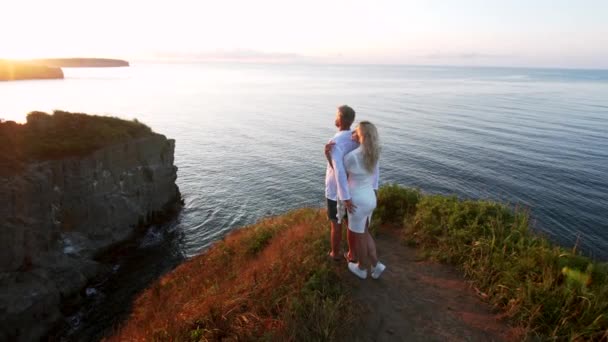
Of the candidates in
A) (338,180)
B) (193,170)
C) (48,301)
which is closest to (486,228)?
(338,180)

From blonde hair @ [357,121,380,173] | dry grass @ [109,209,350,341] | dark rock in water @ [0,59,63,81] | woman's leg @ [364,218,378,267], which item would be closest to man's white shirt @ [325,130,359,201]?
blonde hair @ [357,121,380,173]

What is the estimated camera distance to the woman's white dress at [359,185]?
600 centimetres

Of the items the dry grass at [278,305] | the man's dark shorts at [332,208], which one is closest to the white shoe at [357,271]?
the dry grass at [278,305]

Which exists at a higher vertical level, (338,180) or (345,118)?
(345,118)

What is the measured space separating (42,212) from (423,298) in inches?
708

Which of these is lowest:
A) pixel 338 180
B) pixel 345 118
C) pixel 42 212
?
pixel 42 212

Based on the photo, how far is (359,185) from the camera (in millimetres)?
6168

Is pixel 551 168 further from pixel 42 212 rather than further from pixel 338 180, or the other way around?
pixel 42 212

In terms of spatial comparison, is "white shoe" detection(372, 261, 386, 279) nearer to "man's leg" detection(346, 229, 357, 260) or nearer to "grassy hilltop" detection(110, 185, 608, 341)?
"man's leg" detection(346, 229, 357, 260)

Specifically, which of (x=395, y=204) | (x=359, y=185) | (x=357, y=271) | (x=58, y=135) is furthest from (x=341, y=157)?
(x=58, y=135)

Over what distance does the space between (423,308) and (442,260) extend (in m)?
2.14

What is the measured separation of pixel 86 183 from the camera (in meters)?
19.1

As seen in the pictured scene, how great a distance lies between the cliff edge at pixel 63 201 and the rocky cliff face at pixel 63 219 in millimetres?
41

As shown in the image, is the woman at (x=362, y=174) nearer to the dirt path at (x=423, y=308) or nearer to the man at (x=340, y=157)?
the man at (x=340, y=157)
